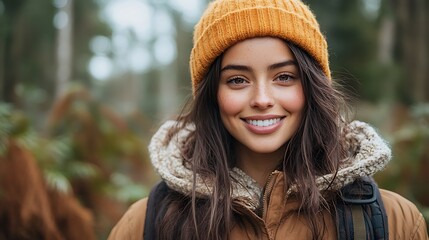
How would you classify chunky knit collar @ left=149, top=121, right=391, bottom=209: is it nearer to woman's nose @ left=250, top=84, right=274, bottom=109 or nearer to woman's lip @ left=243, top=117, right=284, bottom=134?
woman's lip @ left=243, top=117, right=284, bottom=134

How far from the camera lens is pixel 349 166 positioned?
229cm

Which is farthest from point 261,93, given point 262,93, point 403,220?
point 403,220

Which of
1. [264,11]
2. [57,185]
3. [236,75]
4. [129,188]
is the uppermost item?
[264,11]

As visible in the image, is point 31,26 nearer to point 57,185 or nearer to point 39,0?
point 39,0

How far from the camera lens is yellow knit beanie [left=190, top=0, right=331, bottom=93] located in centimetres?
231

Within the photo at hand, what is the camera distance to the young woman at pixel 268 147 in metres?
2.25

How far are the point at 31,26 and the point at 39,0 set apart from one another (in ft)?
5.84

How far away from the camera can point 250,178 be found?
2490mm

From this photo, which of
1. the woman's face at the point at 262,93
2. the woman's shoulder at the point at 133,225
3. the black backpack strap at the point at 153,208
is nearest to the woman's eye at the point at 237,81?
the woman's face at the point at 262,93

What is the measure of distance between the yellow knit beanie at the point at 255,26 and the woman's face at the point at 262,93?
5 cm

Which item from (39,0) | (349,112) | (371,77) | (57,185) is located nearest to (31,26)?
(39,0)

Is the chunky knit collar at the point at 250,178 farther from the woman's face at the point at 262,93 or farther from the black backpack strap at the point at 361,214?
the woman's face at the point at 262,93

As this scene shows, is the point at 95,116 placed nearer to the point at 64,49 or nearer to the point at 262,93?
the point at 262,93

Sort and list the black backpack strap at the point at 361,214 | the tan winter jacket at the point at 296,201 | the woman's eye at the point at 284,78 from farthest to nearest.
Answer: the woman's eye at the point at 284,78, the tan winter jacket at the point at 296,201, the black backpack strap at the point at 361,214
